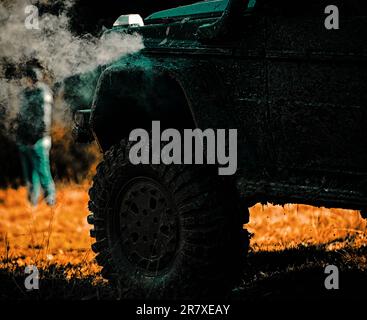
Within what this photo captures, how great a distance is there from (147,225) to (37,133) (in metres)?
5.28

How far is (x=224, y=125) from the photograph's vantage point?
4316 mm

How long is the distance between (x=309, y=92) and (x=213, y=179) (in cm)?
71

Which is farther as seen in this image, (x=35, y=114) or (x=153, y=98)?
(x=35, y=114)

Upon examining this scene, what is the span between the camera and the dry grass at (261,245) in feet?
17.7

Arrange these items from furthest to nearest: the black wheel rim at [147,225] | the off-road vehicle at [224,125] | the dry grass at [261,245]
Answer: the dry grass at [261,245] < the black wheel rim at [147,225] < the off-road vehicle at [224,125]

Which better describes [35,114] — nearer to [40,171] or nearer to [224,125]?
[40,171]

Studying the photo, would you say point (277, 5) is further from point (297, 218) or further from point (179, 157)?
point (297, 218)

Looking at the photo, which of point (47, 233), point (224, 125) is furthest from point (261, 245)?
point (47, 233)

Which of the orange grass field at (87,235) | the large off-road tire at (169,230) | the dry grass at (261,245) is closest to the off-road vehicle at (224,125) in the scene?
the large off-road tire at (169,230)

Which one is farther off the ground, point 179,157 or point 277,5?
point 277,5

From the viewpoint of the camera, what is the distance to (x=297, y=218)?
7273 millimetres

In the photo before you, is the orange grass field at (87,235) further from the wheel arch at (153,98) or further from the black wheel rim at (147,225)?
the wheel arch at (153,98)
